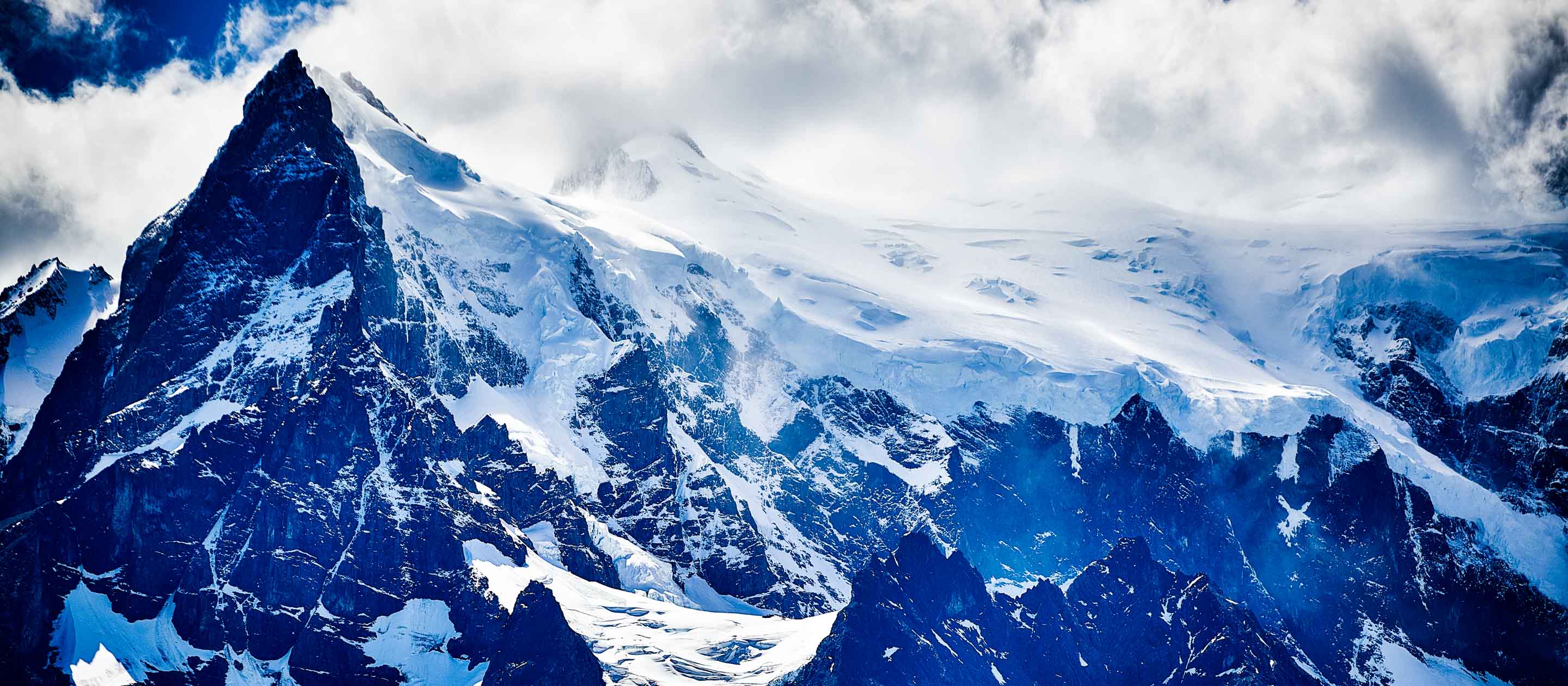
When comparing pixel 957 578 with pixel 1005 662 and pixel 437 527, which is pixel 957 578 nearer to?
pixel 1005 662

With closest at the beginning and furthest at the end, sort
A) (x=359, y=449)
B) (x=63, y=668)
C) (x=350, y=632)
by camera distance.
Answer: (x=63, y=668)
(x=350, y=632)
(x=359, y=449)

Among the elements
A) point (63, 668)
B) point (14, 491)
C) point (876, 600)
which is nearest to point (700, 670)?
point (876, 600)

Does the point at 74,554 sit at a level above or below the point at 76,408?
below

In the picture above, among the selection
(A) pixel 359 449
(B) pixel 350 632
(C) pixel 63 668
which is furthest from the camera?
(A) pixel 359 449

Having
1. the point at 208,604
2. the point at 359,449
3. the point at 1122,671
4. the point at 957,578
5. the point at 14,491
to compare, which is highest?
the point at 14,491

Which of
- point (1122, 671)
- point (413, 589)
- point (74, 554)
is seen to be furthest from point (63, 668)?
point (1122, 671)

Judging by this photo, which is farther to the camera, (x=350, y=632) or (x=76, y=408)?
(x=76, y=408)
